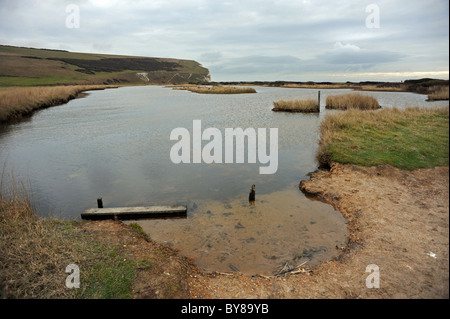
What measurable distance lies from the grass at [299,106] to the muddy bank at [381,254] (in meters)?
22.2

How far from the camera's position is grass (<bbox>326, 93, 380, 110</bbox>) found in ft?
92.9

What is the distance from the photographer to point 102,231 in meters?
6.77

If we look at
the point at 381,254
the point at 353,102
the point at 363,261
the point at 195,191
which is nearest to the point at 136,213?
the point at 195,191

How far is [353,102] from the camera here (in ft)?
96.7

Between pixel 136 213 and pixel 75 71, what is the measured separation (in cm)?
11922

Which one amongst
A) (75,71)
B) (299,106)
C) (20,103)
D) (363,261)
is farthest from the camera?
(75,71)

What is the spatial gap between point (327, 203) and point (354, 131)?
862cm

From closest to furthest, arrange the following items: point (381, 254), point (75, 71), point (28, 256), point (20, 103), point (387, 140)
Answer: point (28, 256)
point (381, 254)
point (387, 140)
point (20, 103)
point (75, 71)

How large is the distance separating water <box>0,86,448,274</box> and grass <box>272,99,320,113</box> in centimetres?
974

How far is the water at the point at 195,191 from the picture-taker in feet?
21.7

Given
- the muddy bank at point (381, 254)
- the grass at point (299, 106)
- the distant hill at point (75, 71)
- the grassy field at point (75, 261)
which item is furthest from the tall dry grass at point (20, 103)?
the distant hill at point (75, 71)

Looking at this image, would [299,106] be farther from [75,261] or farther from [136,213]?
[75,261]
